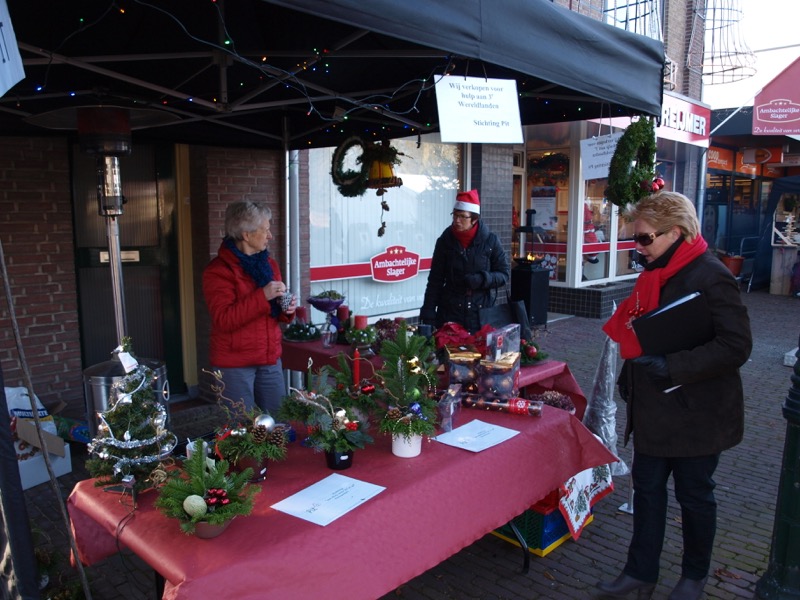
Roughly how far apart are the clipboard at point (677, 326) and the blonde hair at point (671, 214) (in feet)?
1.03

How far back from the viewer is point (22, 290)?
4.81 m

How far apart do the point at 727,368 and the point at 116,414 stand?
2455 mm

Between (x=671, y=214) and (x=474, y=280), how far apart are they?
2169 millimetres

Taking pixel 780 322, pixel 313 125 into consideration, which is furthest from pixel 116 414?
pixel 780 322

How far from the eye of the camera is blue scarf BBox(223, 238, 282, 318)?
3.56 m

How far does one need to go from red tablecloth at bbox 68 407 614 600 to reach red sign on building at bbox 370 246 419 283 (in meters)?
4.76

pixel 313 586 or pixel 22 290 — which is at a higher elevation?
pixel 22 290

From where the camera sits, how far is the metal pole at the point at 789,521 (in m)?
3.08

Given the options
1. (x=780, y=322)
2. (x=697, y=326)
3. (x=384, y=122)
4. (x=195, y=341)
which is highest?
(x=384, y=122)

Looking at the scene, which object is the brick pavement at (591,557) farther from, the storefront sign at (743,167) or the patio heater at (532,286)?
the storefront sign at (743,167)

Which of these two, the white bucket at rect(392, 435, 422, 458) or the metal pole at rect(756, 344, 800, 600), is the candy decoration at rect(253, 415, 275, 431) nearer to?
the white bucket at rect(392, 435, 422, 458)

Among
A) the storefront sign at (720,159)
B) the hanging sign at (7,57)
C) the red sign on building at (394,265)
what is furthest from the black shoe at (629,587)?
the storefront sign at (720,159)

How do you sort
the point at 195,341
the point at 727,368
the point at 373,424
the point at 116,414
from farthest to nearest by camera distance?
the point at 195,341
the point at 373,424
the point at 727,368
the point at 116,414

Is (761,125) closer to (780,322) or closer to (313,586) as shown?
(780,322)
